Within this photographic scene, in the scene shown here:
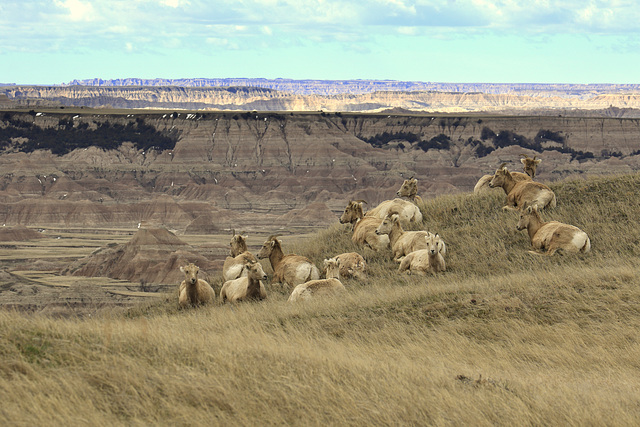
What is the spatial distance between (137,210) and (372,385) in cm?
11845

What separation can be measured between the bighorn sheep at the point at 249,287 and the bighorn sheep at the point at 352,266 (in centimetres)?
226

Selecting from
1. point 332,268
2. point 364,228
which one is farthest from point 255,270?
point 364,228

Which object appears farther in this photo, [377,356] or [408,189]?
[408,189]

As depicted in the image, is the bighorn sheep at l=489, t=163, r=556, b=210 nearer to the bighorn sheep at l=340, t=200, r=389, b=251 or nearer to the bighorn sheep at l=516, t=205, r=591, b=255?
the bighorn sheep at l=516, t=205, r=591, b=255

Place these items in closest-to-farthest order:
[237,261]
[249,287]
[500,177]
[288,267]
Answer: [249,287] < [288,267] < [237,261] < [500,177]

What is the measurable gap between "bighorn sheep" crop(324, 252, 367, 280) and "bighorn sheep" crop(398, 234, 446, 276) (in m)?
0.94

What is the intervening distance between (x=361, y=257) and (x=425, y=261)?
6.43ft

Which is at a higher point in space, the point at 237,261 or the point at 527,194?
the point at 527,194

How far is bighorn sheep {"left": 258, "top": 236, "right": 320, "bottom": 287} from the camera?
18562 mm

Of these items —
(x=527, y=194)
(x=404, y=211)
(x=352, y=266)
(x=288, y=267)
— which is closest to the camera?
(x=352, y=266)

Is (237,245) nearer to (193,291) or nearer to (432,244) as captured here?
(193,291)

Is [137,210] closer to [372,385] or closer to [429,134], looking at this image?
[429,134]

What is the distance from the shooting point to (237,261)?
20.5 m

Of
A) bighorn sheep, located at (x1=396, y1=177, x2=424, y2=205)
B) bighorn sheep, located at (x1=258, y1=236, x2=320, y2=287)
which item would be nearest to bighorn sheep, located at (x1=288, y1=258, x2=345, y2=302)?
bighorn sheep, located at (x1=258, y1=236, x2=320, y2=287)
